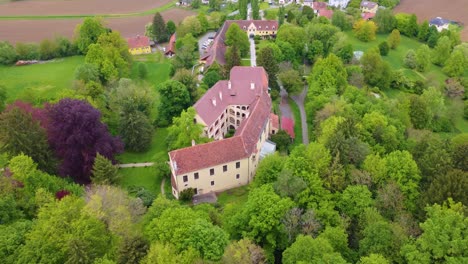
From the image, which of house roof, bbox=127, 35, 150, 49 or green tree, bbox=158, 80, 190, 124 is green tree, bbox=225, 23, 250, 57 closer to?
house roof, bbox=127, 35, 150, 49

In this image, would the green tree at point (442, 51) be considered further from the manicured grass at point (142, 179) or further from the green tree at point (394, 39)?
the manicured grass at point (142, 179)

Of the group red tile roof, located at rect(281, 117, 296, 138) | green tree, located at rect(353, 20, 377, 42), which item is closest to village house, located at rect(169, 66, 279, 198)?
red tile roof, located at rect(281, 117, 296, 138)

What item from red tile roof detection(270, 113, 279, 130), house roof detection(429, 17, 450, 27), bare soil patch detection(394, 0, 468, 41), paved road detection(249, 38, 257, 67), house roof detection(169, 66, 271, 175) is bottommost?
red tile roof detection(270, 113, 279, 130)

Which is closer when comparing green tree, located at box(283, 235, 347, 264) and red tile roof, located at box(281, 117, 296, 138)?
green tree, located at box(283, 235, 347, 264)

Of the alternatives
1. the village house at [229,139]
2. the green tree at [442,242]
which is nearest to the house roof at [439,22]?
the village house at [229,139]

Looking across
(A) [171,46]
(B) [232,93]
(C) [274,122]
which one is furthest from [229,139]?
(A) [171,46]
